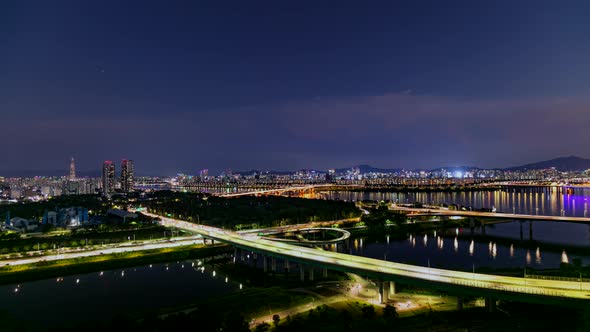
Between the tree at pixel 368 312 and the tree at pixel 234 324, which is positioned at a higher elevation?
the tree at pixel 234 324

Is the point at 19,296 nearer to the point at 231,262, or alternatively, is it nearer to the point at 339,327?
the point at 231,262

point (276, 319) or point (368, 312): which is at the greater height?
point (368, 312)

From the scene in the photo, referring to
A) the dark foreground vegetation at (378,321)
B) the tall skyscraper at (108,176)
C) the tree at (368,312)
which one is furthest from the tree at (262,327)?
the tall skyscraper at (108,176)

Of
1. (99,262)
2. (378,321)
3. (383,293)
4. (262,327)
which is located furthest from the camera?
(99,262)

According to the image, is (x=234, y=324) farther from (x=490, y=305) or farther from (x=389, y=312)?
(x=490, y=305)

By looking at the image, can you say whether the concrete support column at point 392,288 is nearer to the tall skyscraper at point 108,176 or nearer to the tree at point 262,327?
the tree at point 262,327

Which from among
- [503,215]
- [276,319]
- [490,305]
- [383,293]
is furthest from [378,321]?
[503,215]

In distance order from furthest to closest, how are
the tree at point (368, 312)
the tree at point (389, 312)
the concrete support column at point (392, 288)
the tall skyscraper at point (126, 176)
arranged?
1. the tall skyscraper at point (126, 176)
2. the concrete support column at point (392, 288)
3. the tree at point (368, 312)
4. the tree at point (389, 312)
